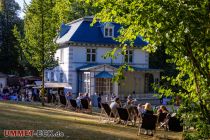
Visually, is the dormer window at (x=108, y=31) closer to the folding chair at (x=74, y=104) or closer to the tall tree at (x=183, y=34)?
the folding chair at (x=74, y=104)

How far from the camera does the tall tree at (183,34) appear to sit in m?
6.82

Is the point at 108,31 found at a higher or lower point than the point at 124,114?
higher

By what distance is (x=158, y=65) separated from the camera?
195 ft

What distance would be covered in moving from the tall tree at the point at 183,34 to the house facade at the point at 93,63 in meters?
33.6

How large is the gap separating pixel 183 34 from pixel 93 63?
3922 centimetres

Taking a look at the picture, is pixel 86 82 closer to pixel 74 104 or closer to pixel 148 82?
pixel 148 82

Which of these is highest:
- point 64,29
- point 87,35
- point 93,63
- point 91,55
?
point 64,29

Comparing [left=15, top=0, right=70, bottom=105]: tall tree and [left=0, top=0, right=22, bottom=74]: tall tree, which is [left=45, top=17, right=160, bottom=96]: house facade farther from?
[left=0, top=0, right=22, bottom=74]: tall tree

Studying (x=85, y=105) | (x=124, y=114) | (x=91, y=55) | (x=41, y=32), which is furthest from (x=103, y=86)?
(x=124, y=114)

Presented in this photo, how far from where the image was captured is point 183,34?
22.6 ft

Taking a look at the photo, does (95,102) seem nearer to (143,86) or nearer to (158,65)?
(143,86)

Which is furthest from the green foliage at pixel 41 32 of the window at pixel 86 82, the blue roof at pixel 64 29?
the blue roof at pixel 64 29

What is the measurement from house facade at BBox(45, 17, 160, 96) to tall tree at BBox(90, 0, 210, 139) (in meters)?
33.6

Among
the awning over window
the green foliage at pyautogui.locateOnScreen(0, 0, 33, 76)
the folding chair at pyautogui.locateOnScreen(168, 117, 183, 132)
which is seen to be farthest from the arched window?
the folding chair at pyautogui.locateOnScreen(168, 117, 183, 132)
